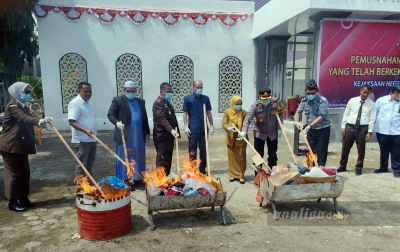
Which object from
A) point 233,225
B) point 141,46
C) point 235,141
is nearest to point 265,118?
point 235,141

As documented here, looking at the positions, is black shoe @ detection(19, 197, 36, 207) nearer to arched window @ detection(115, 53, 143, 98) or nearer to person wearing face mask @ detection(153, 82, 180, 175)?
person wearing face mask @ detection(153, 82, 180, 175)

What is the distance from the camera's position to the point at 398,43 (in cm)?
824

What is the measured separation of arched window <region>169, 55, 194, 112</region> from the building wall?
173mm

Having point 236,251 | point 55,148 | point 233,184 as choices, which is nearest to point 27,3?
point 55,148

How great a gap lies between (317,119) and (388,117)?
158cm

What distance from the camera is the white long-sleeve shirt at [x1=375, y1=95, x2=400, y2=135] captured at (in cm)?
566

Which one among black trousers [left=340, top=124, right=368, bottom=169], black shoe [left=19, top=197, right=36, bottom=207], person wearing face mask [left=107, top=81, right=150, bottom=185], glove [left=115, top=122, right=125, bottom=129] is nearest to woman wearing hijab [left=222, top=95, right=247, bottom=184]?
person wearing face mask [left=107, top=81, right=150, bottom=185]

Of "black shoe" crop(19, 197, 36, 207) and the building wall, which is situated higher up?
the building wall

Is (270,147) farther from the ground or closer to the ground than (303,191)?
farther from the ground

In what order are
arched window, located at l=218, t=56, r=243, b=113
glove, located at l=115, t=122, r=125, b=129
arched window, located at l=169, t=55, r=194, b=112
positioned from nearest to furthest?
glove, located at l=115, t=122, r=125, b=129, arched window, located at l=169, t=55, r=194, b=112, arched window, located at l=218, t=56, r=243, b=113

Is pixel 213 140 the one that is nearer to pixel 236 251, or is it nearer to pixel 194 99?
pixel 194 99

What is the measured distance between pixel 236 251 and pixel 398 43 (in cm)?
797

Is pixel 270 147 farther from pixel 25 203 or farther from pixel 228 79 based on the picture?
pixel 228 79

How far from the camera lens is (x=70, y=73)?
10.3 meters
